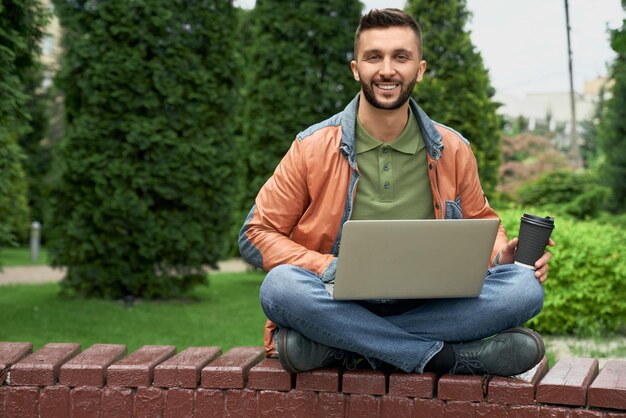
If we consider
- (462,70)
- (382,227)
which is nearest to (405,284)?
(382,227)

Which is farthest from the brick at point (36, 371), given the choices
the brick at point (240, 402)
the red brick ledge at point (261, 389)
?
the brick at point (240, 402)

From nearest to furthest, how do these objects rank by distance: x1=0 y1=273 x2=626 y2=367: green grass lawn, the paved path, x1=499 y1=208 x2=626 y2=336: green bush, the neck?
1. the neck
2. x1=0 y1=273 x2=626 y2=367: green grass lawn
3. x1=499 y1=208 x2=626 y2=336: green bush
4. the paved path

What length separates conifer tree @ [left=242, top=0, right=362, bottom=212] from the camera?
36.8 feet

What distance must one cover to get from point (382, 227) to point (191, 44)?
7216 mm

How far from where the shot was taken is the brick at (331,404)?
326 cm

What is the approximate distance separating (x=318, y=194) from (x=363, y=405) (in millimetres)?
820

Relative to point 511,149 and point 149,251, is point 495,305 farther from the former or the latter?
point 511,149

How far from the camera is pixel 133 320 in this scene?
824 centimetres

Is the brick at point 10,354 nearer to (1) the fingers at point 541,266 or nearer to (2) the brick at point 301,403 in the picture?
(2) the brick at point 301,403

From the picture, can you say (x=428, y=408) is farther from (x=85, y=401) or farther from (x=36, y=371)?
(x=36, y=371)

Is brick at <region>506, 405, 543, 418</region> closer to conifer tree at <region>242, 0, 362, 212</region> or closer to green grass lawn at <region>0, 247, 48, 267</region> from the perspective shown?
conifer tree at <region>242, 0, 362, 212</region>

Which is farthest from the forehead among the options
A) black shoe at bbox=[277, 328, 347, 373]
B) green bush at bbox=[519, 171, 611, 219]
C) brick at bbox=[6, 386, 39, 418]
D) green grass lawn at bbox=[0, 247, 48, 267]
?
green grass lawn at bbox=[0, 247, 48, 267]

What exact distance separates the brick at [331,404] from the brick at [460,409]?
1.25 feet

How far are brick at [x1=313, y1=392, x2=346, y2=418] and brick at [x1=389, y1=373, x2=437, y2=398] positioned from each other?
19 centimetres
